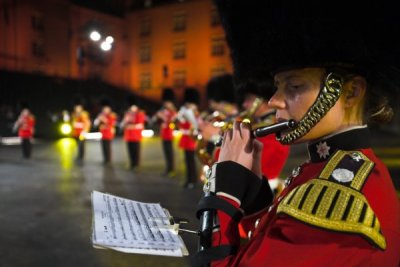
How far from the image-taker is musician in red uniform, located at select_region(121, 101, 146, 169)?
34.9ft

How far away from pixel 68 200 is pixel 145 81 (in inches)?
1400

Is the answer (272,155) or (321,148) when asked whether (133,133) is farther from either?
(321,148)

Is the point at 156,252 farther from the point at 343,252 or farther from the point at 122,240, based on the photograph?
the point at 343,252

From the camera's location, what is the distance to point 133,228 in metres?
1.40

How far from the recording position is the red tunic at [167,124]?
32.6ft

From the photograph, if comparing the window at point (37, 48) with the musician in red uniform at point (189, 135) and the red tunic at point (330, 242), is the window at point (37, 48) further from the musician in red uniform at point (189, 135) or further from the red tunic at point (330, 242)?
the red tunic at point (330, 242)

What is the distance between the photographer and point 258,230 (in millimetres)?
1416

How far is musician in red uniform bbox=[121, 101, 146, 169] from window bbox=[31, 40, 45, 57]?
24501 millimetres

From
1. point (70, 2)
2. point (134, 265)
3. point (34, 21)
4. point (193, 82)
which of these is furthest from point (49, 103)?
point (134, 265)

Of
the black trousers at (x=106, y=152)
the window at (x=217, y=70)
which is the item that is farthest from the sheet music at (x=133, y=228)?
the window at (x=217, y=70)

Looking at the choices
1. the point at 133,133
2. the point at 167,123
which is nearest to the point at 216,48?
the point at 133,133

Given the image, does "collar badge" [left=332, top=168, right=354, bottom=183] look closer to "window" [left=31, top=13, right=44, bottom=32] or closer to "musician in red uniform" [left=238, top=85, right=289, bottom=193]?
"musician in red uniform" [left=238, top=85, right=289, bottom=193]

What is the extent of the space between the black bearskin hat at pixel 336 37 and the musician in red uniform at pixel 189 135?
6.73 meters

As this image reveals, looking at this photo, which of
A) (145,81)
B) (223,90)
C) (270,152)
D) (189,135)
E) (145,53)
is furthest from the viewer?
(145,53)
